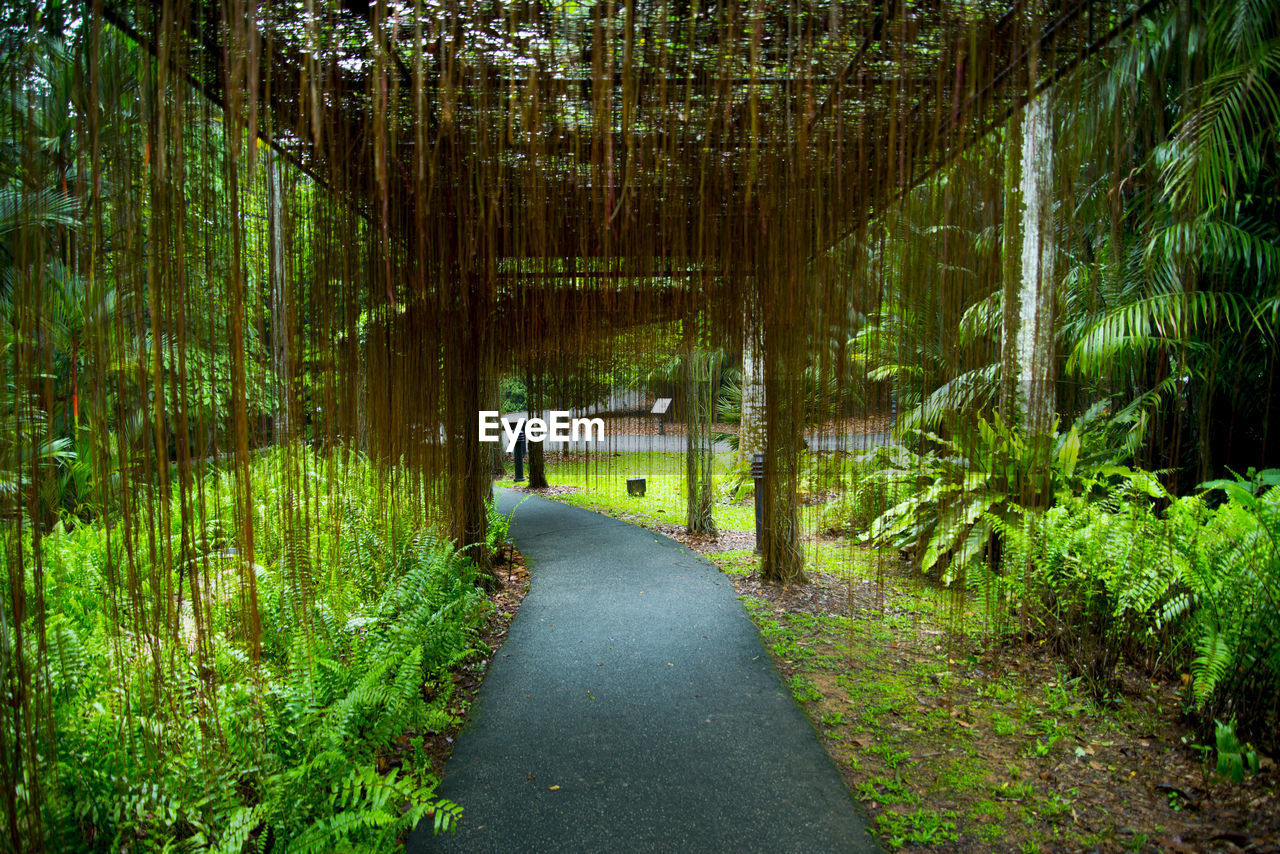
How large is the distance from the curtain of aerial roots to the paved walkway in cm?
78

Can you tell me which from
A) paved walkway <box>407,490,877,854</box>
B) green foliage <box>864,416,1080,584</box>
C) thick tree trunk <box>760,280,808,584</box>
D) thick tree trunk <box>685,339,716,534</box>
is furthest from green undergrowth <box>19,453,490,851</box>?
thick tree trunk <box>685,339,716,534</box>

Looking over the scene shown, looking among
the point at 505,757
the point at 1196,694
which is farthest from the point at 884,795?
the point at 505,757

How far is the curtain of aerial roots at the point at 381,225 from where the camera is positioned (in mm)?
942

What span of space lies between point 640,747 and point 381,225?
6.13 feet

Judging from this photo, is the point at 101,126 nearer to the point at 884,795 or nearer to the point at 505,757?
the point at 505,757

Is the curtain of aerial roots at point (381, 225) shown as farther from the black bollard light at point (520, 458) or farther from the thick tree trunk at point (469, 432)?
the black bollard light at point (520, 458)

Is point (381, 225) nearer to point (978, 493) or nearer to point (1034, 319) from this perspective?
point (978, 493)

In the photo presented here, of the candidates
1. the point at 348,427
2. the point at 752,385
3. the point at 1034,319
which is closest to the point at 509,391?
the point at 752,385

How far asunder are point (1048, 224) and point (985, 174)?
2.21 metres

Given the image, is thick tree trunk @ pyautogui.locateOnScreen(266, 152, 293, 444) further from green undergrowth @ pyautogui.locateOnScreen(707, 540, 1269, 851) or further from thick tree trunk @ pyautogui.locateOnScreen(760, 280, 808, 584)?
thick tree trunk @ pyautogui.locateOnScreen(760, 280, 808, 584)

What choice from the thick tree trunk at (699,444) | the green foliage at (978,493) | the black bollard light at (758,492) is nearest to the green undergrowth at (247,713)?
the green foliage at (978,493)

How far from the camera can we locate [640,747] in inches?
87.6

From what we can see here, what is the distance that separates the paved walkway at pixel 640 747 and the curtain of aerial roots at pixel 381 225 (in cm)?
78

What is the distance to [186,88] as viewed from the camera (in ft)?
3.34
